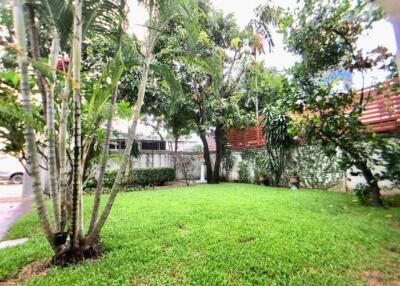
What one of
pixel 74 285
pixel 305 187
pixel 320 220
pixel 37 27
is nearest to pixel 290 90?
pixel 320 220

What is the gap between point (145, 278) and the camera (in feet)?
8.65

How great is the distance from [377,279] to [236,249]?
1.50 meters

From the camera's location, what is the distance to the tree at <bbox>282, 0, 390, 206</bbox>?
5.21 meters

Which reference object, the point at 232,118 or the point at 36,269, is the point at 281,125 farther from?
the point at 36,269

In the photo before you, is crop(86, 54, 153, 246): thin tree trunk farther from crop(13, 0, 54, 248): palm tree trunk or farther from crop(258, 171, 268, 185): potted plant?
crop(258, 171, 268, 185): potted plant

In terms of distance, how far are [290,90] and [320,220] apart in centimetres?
322

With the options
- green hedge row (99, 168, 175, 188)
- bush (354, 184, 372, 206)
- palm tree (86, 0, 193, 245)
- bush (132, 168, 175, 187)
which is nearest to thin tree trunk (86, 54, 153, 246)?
palm tree (86, 0, 193, 245)

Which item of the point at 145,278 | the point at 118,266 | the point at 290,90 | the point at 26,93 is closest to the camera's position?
the point at 26,93

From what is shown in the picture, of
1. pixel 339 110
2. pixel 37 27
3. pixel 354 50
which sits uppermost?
pixel 354 50

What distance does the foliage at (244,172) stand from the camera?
11703mm

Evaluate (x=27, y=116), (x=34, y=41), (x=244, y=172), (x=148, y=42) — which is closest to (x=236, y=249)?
(x=27, y=116)

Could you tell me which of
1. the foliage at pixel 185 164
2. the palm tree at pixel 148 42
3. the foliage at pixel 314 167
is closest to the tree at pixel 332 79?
the foliage at pixel 314 167

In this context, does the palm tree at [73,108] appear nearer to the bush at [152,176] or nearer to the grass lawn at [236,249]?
the grass lawn at [236,249]

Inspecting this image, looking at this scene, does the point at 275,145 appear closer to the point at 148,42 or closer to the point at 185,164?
the point at 185,164
